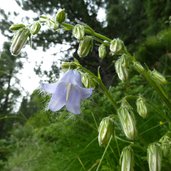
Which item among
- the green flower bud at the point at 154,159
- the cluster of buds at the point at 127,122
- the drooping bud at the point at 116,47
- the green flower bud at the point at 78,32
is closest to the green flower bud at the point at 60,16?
the green flower bud at the point at 78,32

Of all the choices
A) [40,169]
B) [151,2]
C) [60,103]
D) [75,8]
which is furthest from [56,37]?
[60,103]

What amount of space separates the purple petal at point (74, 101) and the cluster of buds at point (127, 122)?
5.3 inches

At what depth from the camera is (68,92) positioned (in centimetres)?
117

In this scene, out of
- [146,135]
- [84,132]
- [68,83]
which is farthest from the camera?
[84,132]

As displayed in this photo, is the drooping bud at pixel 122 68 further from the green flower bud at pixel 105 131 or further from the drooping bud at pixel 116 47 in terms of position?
the green flower bud at pixel 105 131

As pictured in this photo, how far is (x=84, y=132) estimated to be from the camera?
227cm

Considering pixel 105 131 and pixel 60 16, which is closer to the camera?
pixel 105 131

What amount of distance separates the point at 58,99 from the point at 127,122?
252mm

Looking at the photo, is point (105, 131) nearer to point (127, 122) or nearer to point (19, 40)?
point (127, 122)

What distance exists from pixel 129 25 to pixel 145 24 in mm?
379

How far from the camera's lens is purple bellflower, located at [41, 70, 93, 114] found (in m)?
1.13

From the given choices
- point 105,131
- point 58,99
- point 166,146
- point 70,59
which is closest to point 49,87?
point 58,99

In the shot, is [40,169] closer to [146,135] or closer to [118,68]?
[146,135]

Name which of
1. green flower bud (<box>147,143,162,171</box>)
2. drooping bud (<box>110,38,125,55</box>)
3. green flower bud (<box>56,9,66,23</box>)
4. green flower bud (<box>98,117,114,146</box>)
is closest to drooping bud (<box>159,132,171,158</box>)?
green flower bud (<box>147,143,162,171</box>)
